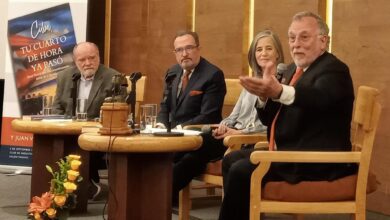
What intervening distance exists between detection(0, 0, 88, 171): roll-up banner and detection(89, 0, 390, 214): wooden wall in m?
0.90

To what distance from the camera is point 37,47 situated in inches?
248

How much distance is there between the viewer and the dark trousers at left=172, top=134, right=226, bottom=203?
161 inches

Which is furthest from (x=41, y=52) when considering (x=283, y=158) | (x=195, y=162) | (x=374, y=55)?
(x=283, y=158)

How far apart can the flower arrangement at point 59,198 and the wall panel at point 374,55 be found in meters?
2.61

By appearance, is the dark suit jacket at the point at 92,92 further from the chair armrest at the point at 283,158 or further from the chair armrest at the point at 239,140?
the chair armrest at the point at 283,158

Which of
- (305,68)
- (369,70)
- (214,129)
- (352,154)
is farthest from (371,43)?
(352,154)

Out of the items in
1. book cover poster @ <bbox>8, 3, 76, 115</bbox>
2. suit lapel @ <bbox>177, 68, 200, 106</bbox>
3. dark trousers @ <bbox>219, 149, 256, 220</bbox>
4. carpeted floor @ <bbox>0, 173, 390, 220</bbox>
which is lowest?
carpeted floor @ <bbox>0, 173, 390, 220</bbox>

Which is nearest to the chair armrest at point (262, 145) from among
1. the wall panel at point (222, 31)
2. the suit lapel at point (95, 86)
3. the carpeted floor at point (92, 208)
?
the carpeted floor at point (92, 208)

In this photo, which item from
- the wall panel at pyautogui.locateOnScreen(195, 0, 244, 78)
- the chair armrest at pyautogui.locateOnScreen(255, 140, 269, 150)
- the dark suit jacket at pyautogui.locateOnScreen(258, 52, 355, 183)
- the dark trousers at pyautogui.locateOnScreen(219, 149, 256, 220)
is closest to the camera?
the dark suit jacket at pyautogui.locateOnScreen(258, 52, 355, 183)

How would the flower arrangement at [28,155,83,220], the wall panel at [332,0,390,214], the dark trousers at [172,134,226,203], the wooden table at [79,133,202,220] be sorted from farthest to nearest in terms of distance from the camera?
the wall panel at [332,0,390,214], the dark trousers at [172,134,226,203], the wooden table at [79,133,202,220], the flower arrangement at [28,155,83,220]

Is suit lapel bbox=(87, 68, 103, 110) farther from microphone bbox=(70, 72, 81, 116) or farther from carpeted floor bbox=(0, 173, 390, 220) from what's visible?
carpeted floor bbox=(0, 173, 390, 220)

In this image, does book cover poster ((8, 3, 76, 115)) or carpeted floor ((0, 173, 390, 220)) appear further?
book cover poster ((8, 3, 76, 115))

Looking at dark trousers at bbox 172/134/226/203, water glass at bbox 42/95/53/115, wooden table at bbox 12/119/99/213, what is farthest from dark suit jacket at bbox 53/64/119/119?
dark trousers at bbox 172/134/226/203

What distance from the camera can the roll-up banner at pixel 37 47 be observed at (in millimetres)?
6266
